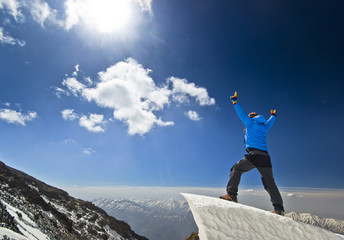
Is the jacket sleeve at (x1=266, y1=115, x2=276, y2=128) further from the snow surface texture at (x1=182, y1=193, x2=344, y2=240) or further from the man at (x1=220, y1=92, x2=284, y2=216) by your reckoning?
the snow surface texture at (x1=182, y1=193, x2=344, y2=240)

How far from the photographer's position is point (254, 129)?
555 centimetres

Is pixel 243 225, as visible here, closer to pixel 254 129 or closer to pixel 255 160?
pixel 255 160

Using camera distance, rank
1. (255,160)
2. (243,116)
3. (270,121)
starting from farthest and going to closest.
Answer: (270,121) → (243,116) → (255,160)

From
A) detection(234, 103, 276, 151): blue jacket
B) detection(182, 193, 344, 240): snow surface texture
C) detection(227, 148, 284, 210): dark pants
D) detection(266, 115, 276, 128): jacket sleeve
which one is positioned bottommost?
detection(182, 193, 344, 240): snow surface texture

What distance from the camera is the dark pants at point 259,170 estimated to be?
4738 mm

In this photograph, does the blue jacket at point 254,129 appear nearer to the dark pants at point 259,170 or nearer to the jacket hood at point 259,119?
the jacket hood at point 259,119

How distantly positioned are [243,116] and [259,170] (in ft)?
5.75

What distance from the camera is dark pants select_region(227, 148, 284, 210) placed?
4.74 metres

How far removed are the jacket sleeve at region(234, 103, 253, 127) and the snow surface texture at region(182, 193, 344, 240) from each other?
3.10m

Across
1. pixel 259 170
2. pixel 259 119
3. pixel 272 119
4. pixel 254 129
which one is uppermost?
pixel 272 119

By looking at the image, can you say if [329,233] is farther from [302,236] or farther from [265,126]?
[265,126]

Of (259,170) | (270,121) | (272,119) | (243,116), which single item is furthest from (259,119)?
(259,170)

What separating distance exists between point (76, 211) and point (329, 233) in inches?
1811

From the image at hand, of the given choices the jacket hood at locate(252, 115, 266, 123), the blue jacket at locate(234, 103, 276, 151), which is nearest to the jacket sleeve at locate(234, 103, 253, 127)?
the blue jacket at locate(234, 103, 276, 151)
